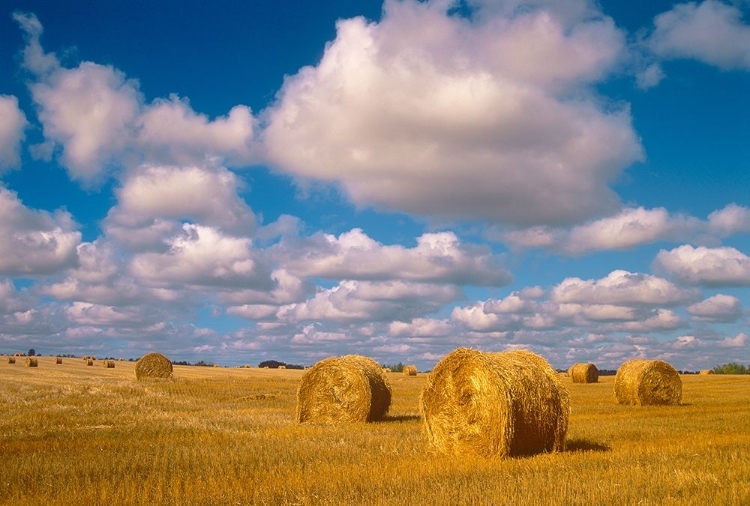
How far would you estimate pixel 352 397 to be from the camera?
18.5 m

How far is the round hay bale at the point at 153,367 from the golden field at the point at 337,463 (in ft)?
59.9

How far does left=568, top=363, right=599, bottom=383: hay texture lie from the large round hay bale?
32.5 metres

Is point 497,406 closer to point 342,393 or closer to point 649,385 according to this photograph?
point 342,393

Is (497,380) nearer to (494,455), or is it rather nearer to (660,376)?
(494,455)

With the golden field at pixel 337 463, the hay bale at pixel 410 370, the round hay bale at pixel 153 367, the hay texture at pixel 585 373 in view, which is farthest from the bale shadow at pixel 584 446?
the hay bale at pixel 410 370

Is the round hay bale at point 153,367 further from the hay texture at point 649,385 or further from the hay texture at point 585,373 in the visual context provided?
the hay texture at point 585,373

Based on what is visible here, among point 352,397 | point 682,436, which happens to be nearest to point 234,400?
point 352,397

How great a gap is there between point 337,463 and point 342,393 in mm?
8276

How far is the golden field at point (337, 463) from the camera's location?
8008 millimetres

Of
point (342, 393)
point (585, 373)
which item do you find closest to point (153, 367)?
point (342, 393)

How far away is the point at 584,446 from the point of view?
12617mm

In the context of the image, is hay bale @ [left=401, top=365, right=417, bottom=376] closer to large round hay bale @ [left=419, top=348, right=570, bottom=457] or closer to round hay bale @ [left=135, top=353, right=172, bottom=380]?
round hay bale @ [left=135, top=353, right=172, bottom=380]

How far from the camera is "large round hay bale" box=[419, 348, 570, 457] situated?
11.9 metres

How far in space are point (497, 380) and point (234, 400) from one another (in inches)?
616
